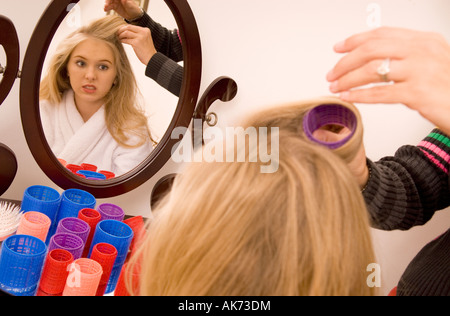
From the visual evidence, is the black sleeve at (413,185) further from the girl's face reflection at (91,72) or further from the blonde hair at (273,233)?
the girl's face reflection at (91,72)

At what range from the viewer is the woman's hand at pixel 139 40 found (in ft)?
2.34

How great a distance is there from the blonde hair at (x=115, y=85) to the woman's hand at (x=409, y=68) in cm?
42

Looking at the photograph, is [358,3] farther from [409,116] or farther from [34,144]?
[34,144]

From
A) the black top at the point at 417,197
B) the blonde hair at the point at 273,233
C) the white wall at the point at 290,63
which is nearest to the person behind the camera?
the blonde hair at the point at 273,233

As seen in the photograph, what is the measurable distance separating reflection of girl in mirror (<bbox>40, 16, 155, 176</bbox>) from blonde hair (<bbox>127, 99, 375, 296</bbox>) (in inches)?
14.8

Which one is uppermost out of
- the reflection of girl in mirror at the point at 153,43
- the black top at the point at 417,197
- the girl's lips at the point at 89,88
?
the reflection of girl in mirror at the point at 153,43

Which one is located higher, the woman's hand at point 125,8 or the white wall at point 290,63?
the woman's hand at point 125,8

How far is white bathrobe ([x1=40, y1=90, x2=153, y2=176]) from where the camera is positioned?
0.70 meters

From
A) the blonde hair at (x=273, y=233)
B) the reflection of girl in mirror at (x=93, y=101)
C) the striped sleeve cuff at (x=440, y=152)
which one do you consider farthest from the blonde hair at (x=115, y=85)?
the striped sleeve cuff at (x=440, y=152)

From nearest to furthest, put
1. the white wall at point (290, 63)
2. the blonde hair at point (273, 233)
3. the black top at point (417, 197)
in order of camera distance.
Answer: the blonde hair at point (273, 233), the black top at point (417, 197), the white wall at point (290, 63)

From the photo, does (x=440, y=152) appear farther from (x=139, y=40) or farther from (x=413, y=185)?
(x=139, y=40)

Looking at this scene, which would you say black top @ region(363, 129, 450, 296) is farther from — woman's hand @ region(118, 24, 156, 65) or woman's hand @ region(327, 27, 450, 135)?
woman's hand @ region(118, 24, 156, 65)
